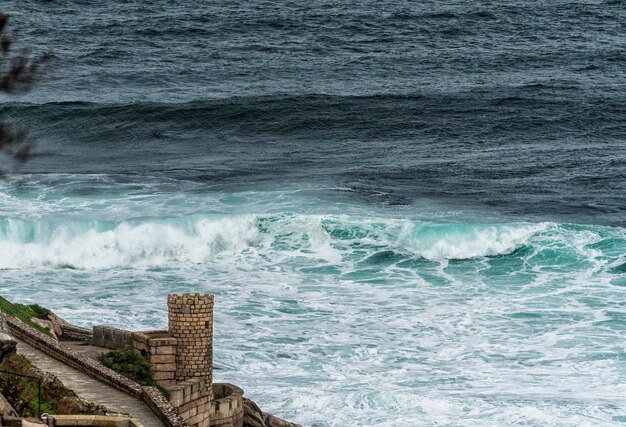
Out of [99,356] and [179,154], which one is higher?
[99,356]

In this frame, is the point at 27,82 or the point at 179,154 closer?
the point at 27,82

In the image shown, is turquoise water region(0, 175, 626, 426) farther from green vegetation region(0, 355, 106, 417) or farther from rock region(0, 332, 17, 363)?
rock region(0, 332, 17, 363)

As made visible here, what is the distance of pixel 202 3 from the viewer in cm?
8994

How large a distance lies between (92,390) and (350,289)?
17755mm

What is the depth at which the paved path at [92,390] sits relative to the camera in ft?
79.6

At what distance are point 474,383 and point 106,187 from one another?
24.2m

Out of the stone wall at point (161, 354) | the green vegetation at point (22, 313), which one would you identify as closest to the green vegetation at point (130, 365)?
the stone wall at point (161, 354)

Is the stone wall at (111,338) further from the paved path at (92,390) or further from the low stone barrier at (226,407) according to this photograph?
the low stone barrier at (226,407)

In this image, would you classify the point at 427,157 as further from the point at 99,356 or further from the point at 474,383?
the point at 99,356

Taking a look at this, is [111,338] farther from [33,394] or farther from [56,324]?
[33,394]

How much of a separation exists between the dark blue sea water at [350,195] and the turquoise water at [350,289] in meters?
0.10

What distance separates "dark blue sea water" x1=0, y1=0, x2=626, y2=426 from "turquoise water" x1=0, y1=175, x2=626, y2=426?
0.10 m

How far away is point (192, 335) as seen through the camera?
2720cm

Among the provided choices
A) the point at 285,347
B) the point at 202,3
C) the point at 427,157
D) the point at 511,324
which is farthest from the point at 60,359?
the point at 202,3
